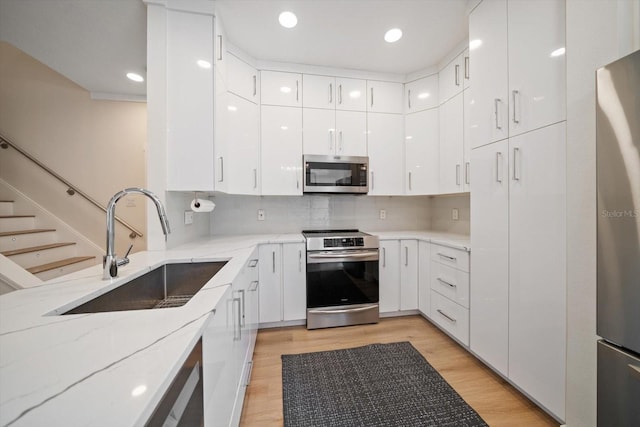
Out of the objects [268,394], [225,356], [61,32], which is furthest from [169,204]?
[61,32]

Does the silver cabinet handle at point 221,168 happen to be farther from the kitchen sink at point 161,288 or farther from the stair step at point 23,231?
the stair step at point 23,231

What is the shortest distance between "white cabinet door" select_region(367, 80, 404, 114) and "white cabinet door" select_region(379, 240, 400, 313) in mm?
1456

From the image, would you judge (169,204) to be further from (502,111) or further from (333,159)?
(502,111)

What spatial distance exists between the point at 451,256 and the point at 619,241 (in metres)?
1.17

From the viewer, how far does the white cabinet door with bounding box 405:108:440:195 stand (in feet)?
8.38

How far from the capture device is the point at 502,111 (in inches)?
59.6

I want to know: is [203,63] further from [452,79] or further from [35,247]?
[35,247]

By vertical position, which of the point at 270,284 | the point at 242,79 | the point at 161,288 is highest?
the point at 242,79

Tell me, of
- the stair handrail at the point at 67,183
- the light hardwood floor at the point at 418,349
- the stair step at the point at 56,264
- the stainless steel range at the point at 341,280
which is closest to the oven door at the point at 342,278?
the stainless steel range at the point at 341,280

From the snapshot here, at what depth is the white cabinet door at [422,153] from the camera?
255cm

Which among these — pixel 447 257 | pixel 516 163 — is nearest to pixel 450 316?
pixel 447 257

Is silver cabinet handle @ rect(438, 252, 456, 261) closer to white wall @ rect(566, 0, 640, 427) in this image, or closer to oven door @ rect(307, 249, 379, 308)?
oven door @ rect(307, 249, 379, 308)

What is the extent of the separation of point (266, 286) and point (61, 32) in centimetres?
265

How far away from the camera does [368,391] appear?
1.53 meters
